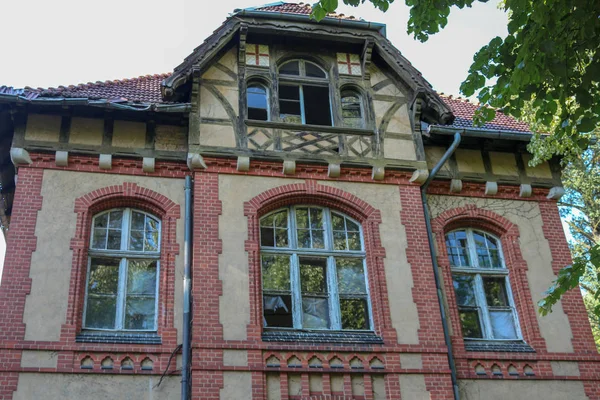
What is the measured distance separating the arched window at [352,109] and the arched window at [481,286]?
2822mm

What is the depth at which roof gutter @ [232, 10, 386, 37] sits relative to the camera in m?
13.5

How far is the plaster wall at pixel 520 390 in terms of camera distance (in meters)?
11.6

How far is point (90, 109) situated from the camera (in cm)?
1236

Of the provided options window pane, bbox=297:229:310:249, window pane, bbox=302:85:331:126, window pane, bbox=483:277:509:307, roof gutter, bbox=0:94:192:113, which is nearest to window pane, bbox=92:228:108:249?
roof gutter, bbox=0:94:192:113

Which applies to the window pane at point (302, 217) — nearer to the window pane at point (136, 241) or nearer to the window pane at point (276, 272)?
the window pane at point (276, 272)

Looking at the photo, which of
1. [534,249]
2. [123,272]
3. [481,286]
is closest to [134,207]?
[123,272]

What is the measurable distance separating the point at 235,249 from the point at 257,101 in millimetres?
3248

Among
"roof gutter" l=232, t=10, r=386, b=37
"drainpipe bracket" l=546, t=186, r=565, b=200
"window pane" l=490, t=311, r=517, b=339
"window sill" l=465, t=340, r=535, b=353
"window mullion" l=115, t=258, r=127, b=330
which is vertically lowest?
"window sill" l=465, t=340, r=535, b=353

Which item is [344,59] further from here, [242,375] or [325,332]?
[242,375]

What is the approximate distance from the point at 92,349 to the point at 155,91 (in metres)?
5.44

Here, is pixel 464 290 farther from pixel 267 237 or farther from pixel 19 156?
pixel 19 156

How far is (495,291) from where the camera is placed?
13078mm

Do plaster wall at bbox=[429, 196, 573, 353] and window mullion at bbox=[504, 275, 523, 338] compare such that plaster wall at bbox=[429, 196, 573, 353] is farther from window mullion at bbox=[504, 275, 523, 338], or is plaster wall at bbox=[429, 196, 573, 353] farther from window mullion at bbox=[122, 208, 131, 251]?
window mullion at bbox=[122, 208, 131, 251]

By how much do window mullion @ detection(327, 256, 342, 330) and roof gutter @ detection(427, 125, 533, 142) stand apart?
10.7 feet
